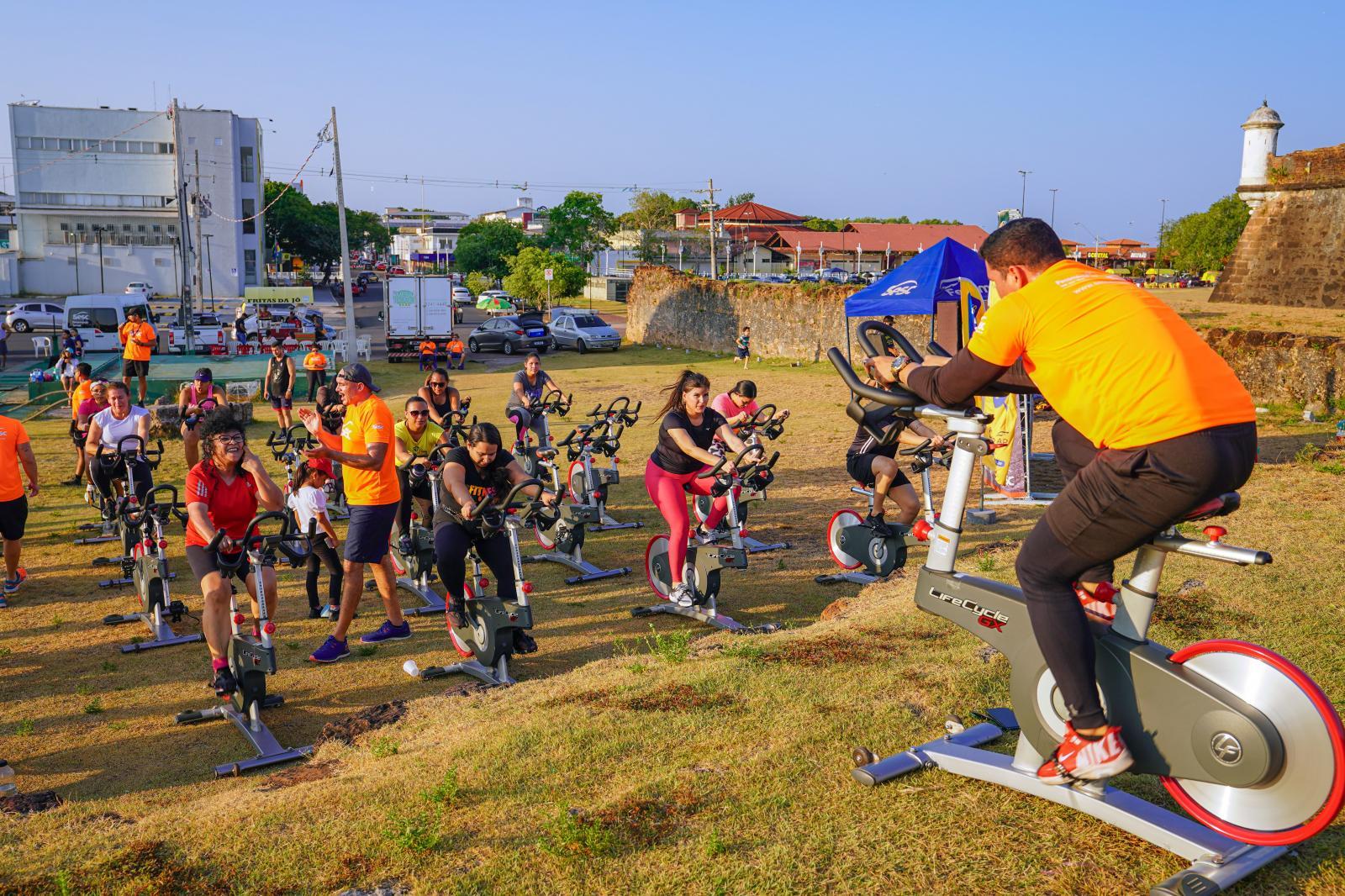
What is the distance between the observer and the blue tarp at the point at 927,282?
15398 mm

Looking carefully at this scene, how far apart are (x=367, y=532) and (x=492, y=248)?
75.5 metres

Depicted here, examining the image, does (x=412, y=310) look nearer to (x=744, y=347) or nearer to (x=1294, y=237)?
(x=744, y=347)

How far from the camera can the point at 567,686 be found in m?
5.63

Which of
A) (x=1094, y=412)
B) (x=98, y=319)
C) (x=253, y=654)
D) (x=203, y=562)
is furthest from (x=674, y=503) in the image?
(x=98, y=319)

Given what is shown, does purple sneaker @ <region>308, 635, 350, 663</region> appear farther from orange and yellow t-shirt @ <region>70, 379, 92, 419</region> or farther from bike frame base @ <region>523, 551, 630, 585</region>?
orange and yellow t-shirt @ <region>70, 379, 92, 419</region>

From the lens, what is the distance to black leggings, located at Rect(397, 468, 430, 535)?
909 cm

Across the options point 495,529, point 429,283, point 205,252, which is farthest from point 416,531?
point 205,252

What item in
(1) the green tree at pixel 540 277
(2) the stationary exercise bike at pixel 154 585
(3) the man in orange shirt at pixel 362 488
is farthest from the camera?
(1) the green tree at pixel 540 277

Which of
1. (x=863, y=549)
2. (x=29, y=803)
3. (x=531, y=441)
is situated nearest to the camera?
(x=29, y=803)

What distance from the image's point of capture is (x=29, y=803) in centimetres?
480

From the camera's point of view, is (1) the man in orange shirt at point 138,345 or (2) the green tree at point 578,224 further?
(2) the green tree at point 578,224

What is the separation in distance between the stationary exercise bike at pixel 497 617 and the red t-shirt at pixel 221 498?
58.1 inches

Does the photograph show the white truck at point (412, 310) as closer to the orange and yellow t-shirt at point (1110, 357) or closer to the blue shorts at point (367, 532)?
the blue shorts at point (367, 532)

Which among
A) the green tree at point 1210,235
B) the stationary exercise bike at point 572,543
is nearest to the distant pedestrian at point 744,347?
the stationary exercise bike at point 572,543
